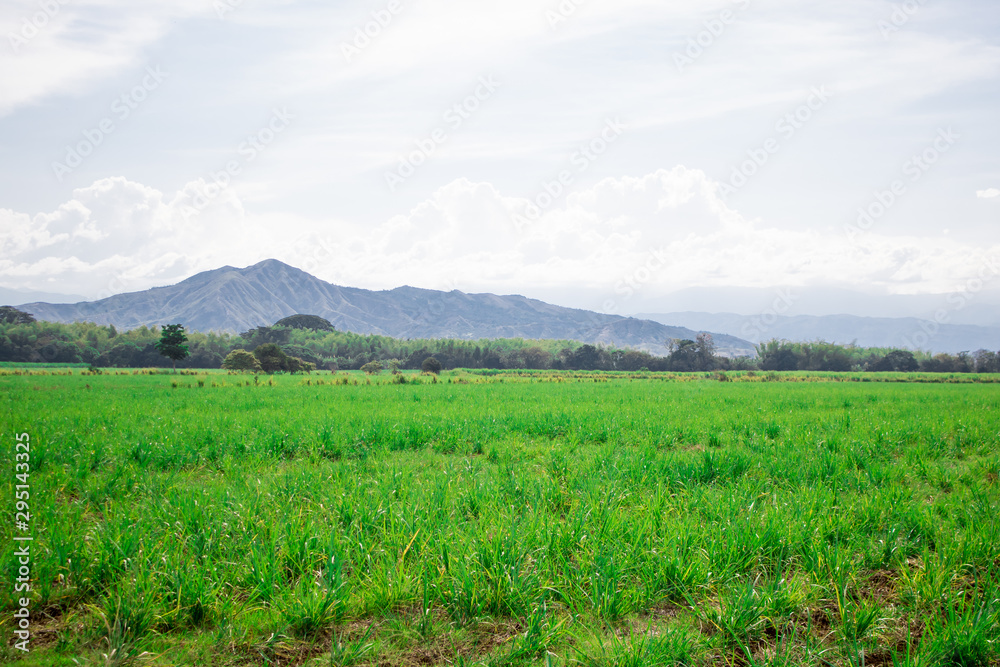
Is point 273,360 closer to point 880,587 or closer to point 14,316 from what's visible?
point 880,587

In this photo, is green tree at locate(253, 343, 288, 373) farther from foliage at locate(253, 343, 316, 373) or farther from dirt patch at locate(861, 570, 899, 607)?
dirt patch at locate(861, 570, 899, 607)

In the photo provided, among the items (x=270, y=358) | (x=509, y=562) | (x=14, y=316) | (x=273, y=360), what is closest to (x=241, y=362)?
(x=270, y=358)

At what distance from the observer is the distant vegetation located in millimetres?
83688

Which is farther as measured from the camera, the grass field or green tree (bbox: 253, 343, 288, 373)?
green tree (bbox: 253, 343, 288, 373)

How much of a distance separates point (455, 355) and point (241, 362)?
45.5m

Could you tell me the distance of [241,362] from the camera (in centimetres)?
6569

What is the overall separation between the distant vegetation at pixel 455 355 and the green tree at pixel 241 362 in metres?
18.1

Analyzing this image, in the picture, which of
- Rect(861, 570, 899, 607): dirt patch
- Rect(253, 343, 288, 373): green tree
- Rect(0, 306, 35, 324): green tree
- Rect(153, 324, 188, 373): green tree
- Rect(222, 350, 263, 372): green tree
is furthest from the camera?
Rect(0, 306, 35, 324): green tree

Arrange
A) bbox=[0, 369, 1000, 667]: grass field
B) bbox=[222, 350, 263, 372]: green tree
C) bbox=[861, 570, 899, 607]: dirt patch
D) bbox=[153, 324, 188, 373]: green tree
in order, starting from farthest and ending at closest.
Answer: bbox=[222, 350, 263, 372]: green tree
bbox=[153, 324, 188, 373]: green tree
bbox=[861, 570, 899, 607]: dirt patch
bbox=[0, 369, 1000, 667]: grass field

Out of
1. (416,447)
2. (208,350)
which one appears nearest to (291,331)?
(208,350)

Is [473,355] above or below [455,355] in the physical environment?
above

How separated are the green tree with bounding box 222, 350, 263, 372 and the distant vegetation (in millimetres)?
18129

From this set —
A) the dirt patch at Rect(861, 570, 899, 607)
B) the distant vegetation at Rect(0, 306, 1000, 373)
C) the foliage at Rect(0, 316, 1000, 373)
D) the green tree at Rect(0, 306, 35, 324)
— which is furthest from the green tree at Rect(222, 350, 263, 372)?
the dirt patch at Rect(861, 570, 899, 607)

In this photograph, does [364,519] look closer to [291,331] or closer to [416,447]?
[416,447]
